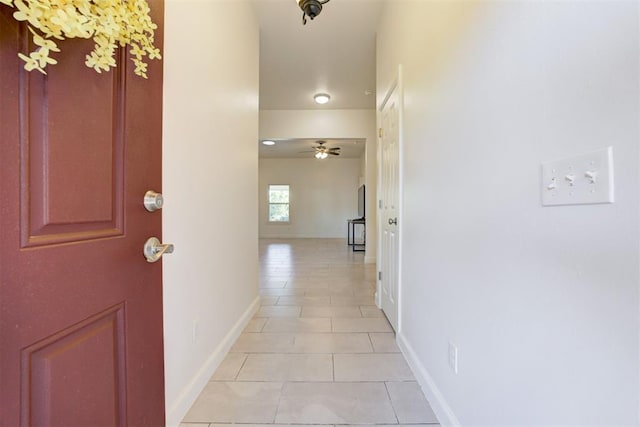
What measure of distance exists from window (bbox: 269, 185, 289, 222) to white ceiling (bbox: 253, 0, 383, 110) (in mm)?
5344

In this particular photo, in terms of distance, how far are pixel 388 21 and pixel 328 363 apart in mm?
2801

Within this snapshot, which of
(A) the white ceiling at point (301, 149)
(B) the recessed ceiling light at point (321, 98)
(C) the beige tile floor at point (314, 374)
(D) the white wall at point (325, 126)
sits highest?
(B) the recessed ceiling light at point (321, 98)

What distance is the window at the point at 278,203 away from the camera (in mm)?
10648

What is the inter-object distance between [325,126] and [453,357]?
5044mm

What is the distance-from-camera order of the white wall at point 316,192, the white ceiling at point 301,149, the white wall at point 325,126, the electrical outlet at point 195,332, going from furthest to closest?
the white wall at point 316,192 < the white ceiling at point 301,149 < the white wall at point 325,126 < the electrical outlet at point 195,332

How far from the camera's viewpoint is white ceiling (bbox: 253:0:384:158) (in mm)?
2885

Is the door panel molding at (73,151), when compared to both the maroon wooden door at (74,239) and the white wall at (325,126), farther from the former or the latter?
the white wall at (325,126)

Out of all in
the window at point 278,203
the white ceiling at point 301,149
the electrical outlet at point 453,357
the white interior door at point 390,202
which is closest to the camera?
the electrical outlet at point 453,357

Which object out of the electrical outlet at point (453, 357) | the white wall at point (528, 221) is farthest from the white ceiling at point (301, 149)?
the electrical outlet at point (453, 357)

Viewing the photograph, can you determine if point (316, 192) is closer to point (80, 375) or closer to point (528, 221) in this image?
point (528, 221)

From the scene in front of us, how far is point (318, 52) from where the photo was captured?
3.63 metres

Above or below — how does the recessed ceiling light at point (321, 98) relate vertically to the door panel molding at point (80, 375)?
above

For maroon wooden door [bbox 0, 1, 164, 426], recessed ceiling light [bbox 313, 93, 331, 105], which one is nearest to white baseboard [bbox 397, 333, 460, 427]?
maroon wooden door [bbox 0, 1, 164, 426]

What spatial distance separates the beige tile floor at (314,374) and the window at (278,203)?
24.5 ft
